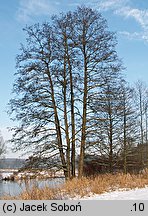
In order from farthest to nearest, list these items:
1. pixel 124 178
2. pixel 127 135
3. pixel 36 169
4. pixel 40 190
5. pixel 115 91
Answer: pixel 127 135, pixel 115 91, pixel 36 169, pixel 124 178, pixel 40 190

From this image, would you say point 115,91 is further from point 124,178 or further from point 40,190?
point 40,190

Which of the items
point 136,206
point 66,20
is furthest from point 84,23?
point 136,206

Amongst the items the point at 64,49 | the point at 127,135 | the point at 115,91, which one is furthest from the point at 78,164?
the point at 127,135

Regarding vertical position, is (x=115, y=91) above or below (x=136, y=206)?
above

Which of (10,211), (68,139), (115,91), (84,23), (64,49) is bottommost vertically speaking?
(10,211)

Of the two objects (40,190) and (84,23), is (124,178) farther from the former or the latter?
(84,23)

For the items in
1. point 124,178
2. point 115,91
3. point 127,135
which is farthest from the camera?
point 127,135

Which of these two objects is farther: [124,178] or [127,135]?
[127,135]

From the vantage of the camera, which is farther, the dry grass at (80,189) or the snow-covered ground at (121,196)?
the dry grass at (80,189)

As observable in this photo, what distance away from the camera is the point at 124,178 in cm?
1051

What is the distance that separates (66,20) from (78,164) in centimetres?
809

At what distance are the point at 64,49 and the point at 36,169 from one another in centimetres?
661

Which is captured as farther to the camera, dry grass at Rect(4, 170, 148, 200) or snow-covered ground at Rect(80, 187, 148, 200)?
dry grass at Rect(4, 170, 148, 200)

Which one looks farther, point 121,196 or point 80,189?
point 80,189
